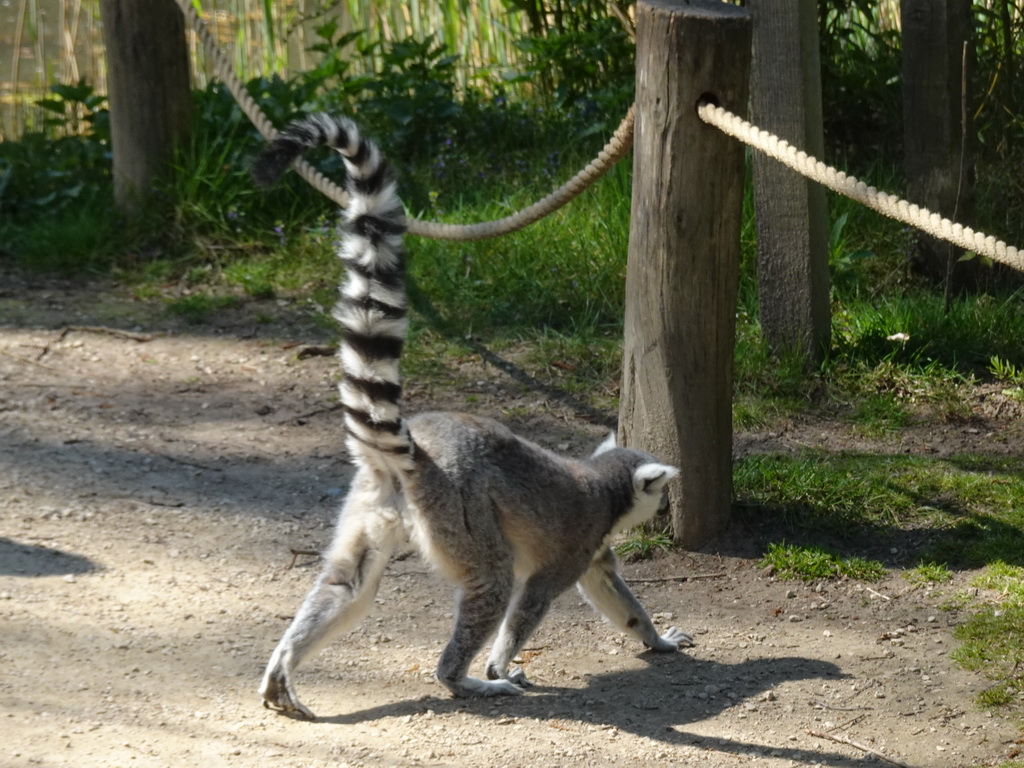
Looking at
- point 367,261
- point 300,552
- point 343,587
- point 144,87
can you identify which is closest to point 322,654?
point 343,587

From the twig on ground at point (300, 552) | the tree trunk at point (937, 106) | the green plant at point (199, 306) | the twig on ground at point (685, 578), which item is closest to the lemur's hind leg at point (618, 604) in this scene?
the twig on ground at point (685, 578)

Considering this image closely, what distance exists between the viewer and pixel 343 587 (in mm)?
3432

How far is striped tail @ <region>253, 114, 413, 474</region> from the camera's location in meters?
3.22

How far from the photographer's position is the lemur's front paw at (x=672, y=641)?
12.8ft

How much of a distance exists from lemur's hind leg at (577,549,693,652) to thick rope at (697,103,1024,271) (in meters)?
1.40

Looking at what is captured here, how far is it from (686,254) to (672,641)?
4.38ft

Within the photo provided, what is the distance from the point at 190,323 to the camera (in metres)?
6.64

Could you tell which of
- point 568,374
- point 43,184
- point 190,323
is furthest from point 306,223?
point 568,374

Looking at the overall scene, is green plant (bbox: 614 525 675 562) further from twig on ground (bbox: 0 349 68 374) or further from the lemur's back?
twig on ground (bbox: 0 349 68 374)

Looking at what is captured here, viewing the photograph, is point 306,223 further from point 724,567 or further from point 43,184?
point 724,567

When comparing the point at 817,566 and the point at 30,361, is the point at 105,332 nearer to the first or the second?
the point at 30,361

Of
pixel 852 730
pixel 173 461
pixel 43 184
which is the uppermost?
pixel 43 184

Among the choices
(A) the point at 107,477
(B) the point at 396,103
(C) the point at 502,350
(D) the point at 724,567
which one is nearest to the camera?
(D) the point at 724,567

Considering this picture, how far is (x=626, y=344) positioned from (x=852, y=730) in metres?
1.66
